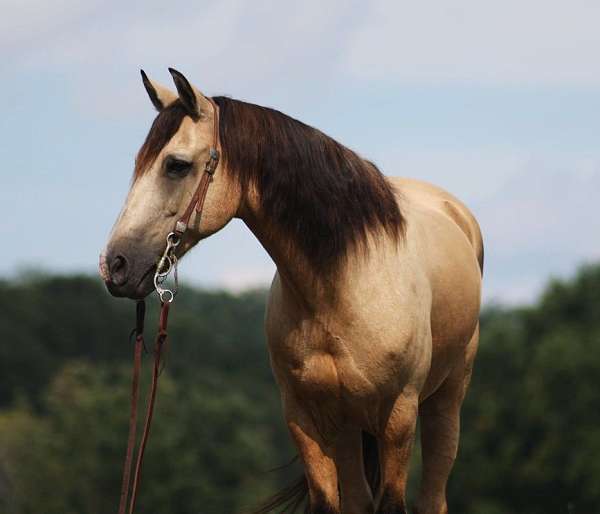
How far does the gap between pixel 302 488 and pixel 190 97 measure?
10.6ft

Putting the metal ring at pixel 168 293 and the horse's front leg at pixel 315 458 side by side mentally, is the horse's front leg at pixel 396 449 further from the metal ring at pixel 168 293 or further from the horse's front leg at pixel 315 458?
the metal ring at pixel 168 293

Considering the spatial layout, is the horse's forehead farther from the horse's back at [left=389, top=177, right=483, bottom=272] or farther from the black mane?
the horse's back at [left=389, top=177, right=483, bottom=272]

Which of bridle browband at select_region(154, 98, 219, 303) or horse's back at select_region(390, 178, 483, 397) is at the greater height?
bridle browband at select_region(154, 98, 219, 303)

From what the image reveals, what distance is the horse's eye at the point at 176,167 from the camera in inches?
272

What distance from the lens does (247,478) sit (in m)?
64.3

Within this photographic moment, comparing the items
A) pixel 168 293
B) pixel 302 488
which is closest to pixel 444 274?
pixel 302 488

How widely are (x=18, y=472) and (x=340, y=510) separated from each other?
5674 cm

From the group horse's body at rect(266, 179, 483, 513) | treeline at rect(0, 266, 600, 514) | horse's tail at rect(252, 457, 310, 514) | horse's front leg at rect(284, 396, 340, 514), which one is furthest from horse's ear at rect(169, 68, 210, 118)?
treeline at rect(0, 266, 600, 514)

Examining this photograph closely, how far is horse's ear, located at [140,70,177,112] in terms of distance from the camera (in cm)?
714

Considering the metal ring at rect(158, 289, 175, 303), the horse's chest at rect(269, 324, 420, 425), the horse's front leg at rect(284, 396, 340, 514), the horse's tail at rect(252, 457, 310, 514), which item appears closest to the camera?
the metal ring at rect(158, 289, 175, 303)

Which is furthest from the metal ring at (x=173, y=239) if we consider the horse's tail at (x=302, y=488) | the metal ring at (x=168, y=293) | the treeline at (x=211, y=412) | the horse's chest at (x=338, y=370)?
the treeline at (x=211, y=412)

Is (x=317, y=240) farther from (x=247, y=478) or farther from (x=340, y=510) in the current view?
(x=247, y=478)

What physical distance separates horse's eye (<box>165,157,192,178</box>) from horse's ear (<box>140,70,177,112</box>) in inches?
15.4

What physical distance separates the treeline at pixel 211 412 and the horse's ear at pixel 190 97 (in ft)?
40.7
